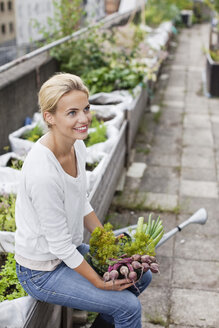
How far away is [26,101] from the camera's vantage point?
521cm

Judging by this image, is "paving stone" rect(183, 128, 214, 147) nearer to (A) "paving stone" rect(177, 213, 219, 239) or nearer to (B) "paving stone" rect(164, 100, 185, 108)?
(B) "paving stone" rect(164, 100, 185, 108)

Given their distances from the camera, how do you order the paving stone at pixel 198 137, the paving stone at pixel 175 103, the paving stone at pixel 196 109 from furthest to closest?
the paving stone at pixel 175 103 → the paving stone at pixel 196 109 → the paving stone at pixel 198 137

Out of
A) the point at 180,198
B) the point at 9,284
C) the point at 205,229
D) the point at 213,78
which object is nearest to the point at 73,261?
the point at 9,284

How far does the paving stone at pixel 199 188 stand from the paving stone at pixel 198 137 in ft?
4.38

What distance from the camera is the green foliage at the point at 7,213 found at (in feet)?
10.5

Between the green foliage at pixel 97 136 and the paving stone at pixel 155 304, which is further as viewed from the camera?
the green foliage at pixel 97 136

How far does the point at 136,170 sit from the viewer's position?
19.0 feet

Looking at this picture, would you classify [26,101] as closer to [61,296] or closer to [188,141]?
[188,141]

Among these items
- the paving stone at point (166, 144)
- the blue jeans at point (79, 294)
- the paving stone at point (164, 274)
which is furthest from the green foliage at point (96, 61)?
the blue jeans at point (79, 294)

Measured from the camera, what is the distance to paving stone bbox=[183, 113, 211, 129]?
297 inches

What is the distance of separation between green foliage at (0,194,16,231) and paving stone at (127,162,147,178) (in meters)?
2.36

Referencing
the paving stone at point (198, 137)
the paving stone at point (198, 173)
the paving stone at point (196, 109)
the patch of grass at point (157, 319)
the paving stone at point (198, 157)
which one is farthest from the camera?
the paving stone at point (196, 109)

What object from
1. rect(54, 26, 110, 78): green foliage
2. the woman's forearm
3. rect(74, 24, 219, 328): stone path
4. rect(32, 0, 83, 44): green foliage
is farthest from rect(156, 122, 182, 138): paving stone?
the woman's forearm

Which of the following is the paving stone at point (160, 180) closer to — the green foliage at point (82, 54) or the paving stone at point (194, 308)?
the green foliage at point (82, 54)
